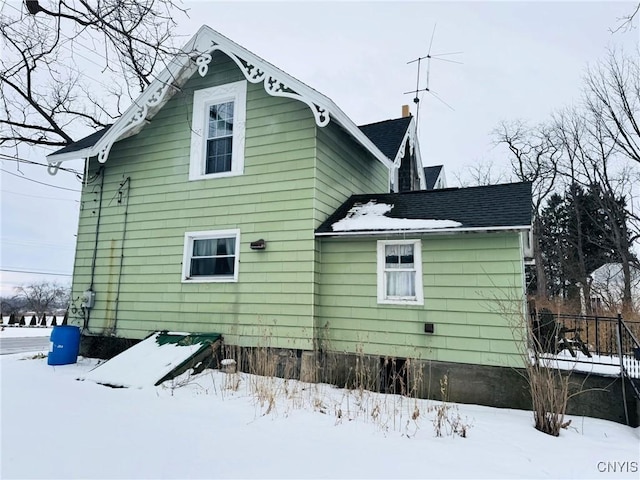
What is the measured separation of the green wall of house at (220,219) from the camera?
25.2 ft

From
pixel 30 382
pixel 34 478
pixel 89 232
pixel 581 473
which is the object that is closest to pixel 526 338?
A: pixel 581 473

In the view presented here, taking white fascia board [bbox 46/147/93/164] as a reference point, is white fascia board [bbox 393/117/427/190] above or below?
above

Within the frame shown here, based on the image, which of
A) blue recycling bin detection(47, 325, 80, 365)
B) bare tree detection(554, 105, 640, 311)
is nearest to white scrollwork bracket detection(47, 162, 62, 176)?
blue recycling bin detection(47, 325, 80, 365)

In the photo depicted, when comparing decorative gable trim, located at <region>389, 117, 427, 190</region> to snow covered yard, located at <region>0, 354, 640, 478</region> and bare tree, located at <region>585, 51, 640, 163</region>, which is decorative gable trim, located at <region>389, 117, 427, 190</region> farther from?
bare tree, located at <region>585, 51, 640, 163</region>

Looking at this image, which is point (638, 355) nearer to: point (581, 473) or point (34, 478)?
point (581, 473)

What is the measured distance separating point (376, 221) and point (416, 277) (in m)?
1.28

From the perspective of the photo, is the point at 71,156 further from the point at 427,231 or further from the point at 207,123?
the point at 427,231

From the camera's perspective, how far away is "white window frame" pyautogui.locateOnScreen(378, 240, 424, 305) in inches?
279

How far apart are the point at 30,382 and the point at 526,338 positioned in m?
7.74

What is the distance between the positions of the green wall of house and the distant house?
0.03 metres

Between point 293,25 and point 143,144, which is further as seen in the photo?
point 293,25

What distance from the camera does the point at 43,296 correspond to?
5000 cm

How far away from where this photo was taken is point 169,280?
874 centimetres

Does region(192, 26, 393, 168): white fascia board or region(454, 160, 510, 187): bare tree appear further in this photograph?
region(454, 160, 510, 187): bare tree
